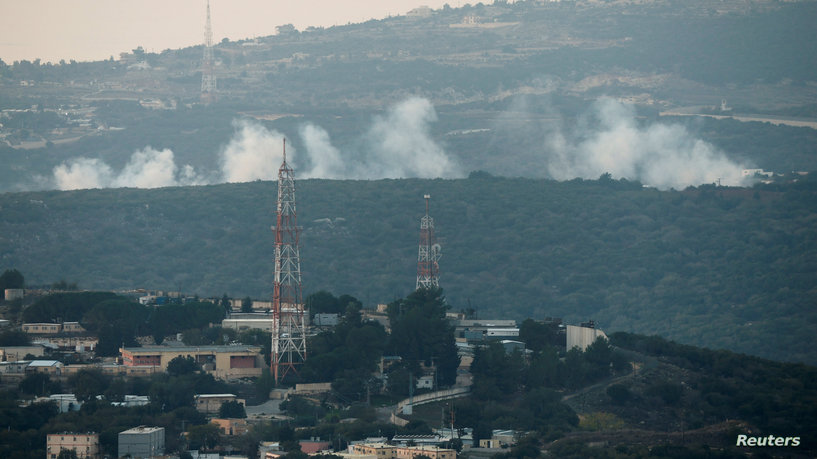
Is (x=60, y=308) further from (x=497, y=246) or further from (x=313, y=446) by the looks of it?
(x=497, y=246)

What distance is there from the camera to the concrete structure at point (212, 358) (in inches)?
3585

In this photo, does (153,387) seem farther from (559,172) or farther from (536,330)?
(559,172)

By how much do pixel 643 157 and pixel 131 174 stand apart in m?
38.8

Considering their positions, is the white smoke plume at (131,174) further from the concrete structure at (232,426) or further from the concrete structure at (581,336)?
the concrete structure at (232,426)

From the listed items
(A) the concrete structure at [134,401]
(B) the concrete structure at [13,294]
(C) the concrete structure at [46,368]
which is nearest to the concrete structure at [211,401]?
(A) the concrete structure at [134,401]

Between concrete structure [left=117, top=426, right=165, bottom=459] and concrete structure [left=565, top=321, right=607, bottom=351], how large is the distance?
24152 mm

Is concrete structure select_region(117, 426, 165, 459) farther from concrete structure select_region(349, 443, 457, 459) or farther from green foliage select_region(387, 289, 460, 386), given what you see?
green foliage select_region(387, 289, 460, 386)

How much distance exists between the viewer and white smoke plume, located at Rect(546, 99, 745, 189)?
171750 mm

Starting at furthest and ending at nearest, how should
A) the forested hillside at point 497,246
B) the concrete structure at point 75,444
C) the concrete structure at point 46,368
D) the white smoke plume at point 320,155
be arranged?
1. the white smoke plume at point 320,155
2. the forested hillside at point 497,246
3. the concrete structure at point 46,368
4. the concrete structure at point 75,444

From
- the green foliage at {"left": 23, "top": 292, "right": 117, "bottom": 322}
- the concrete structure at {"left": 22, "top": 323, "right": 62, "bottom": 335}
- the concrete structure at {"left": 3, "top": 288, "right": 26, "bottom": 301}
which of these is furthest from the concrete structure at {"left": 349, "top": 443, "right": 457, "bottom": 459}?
the concrete structure at {"left": 3, "top": 288, "right": 26, "bottom": 301}

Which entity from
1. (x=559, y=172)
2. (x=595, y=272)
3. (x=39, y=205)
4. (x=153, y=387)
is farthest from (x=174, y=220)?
(x=153, y=387)

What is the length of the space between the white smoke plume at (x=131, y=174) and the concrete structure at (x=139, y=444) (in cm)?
9306

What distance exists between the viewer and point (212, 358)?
92250 millimetres

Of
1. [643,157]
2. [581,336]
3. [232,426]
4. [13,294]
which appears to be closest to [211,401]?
[232,426]
